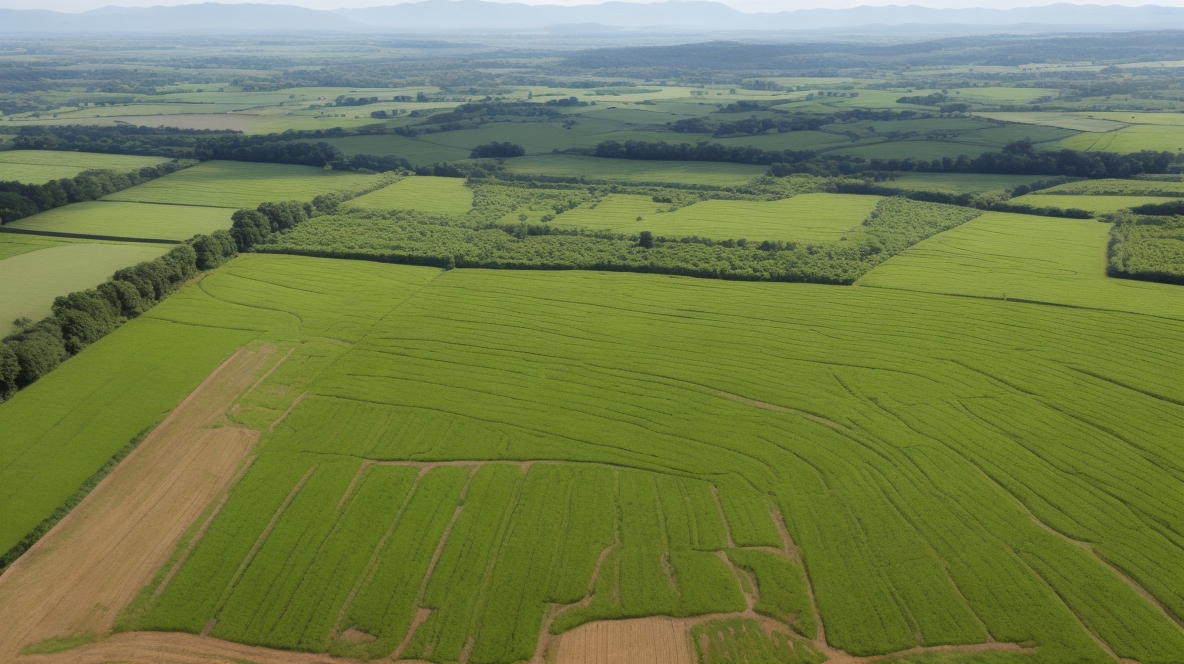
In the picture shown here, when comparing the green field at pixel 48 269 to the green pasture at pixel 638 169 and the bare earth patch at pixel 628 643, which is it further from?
the green pasture at pixel 638 169

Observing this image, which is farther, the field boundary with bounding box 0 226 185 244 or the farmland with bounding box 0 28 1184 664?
the field boundary with bounding box 0 226 185 244

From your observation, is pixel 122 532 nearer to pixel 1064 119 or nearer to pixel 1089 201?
pixel 1089 201

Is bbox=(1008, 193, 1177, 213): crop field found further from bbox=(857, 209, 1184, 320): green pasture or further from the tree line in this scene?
the tree line

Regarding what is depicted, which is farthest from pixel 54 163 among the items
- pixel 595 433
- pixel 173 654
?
pixel 173 654

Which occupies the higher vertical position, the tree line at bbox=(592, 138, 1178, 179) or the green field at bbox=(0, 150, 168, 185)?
the tree line at bbox=(592, 138, 1178, 179)

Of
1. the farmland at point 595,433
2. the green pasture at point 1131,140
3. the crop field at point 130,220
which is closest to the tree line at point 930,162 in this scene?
the green pasture at point 1131,140

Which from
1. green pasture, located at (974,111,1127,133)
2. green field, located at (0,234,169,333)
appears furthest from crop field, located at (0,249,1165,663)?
green pasture, located at (974,111,1127,133)
